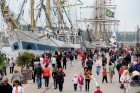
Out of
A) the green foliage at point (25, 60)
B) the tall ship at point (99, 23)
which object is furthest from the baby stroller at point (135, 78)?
the tall ship at point (99, 23)

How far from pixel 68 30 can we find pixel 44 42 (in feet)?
76.8

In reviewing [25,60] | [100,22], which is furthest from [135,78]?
[100,22]

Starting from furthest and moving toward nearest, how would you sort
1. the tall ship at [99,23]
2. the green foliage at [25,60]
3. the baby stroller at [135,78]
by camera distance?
the tall ship at [99,23] → the green foliage at [25,60] → the baby stroller at [135,78]

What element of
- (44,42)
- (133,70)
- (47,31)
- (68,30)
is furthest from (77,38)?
(133,70)

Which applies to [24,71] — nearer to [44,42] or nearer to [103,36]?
[44,42]

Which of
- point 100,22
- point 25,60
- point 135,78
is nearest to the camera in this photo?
point 135,78

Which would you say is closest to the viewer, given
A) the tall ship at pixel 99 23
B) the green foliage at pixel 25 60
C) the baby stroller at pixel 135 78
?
the baby stroller at pixel 135 78

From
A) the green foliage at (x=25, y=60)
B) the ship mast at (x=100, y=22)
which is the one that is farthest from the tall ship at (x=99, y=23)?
the green foliage at (x=25, y=60)

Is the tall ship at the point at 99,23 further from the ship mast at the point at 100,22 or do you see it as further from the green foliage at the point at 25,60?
the green foliage at the point at 25,60

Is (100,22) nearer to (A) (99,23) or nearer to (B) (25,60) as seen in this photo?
(A) (99,23)

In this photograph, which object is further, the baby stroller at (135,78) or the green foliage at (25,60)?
the green foliage at (25,60)

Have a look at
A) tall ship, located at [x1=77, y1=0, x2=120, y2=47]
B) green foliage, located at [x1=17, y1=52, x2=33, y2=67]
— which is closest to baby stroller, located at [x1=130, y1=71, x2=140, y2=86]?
green foliage, located at [x1=17, y1=52, x2=33, y2=67]

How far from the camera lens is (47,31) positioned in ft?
248

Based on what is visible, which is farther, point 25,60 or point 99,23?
point 99,23
